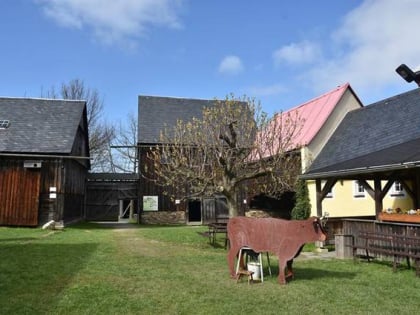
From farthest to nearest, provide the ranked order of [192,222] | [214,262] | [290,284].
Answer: [192,222]
[214,262]
[290,284]

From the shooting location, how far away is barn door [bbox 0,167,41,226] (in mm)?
21438

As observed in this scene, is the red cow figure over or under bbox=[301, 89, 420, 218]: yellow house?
under

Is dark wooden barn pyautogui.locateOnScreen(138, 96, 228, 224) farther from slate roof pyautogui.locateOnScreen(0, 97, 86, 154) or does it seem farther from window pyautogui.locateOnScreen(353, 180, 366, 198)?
window pyautogui.locateOnScreen(353, 180, 366, 198)

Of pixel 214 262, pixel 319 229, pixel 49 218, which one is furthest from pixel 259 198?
pixel 319 229

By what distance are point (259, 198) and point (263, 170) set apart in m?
16.0

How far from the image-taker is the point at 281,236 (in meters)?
8.47

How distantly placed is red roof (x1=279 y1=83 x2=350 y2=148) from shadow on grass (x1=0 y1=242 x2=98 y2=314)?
44.3ft

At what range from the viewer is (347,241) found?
40.0ft

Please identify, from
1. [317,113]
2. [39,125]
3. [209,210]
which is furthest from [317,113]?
[39,125]

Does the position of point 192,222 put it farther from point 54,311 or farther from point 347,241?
point 54,311

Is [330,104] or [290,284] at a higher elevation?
[330,104]

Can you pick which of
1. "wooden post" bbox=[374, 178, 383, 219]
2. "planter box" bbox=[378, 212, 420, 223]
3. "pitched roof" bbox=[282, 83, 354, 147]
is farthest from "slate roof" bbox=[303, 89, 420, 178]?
"planter box" bbox=[378, 212, 420, 223]

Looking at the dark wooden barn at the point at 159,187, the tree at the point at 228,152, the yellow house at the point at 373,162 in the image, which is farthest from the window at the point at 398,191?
the dark wooden barn at the point at 159,187

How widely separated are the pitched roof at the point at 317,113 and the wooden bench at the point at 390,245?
10.8m
